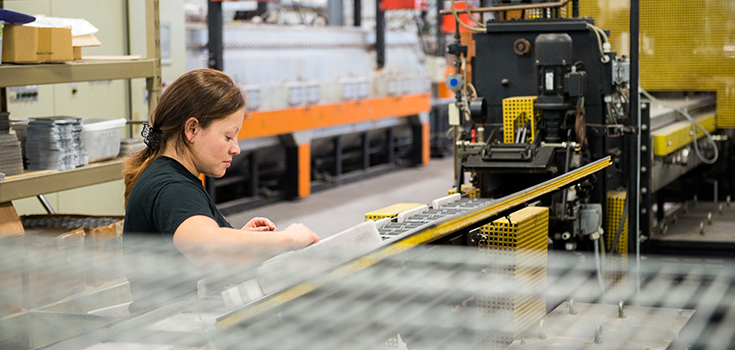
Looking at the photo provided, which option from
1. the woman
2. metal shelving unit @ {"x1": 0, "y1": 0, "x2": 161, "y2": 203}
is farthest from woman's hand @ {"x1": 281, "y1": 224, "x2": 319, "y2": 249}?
metal shelving unit @ {"x1": 0, "y1": 0, "x2": 161, "y2": 203}

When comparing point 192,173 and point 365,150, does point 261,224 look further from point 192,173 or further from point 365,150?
point 365,150

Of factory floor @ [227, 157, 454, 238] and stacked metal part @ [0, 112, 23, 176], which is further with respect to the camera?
factory floor @ [227, 157, 454, 238]

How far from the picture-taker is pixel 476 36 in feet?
15.0

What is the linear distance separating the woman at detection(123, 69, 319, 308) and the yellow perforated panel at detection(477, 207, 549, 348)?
1.17m

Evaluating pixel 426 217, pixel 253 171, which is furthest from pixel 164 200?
Result: pixel 253 171

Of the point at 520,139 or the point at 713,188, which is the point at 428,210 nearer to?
the point at 520,139

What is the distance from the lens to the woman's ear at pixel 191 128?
69.5 inches

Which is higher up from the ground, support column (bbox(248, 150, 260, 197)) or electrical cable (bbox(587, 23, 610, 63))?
electrical cable (bbox(587, 23, 610, 63))

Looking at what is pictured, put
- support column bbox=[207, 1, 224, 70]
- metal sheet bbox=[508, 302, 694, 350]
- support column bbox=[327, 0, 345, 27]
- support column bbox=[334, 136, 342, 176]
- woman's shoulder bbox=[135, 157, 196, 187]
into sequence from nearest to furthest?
woman's shoulder bbox=[135, 157, 196, 187] → metal sheet bbox=[508, 302, 694, 350] → support column bbox=[207, 1, 224, 70] → support column bbox=[334, 136, 342, 176] → support column bbox=[327, 0, 345, 27]

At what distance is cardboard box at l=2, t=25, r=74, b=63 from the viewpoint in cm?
326

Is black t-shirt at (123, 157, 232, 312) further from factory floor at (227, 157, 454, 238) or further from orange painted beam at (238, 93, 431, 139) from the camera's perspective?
orange painted beam at (238, 93, 431, 139)

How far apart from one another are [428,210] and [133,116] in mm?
3206

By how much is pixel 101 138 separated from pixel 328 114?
4.75m

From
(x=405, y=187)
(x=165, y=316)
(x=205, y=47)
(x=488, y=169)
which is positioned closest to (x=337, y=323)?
(x=165, y=316)
